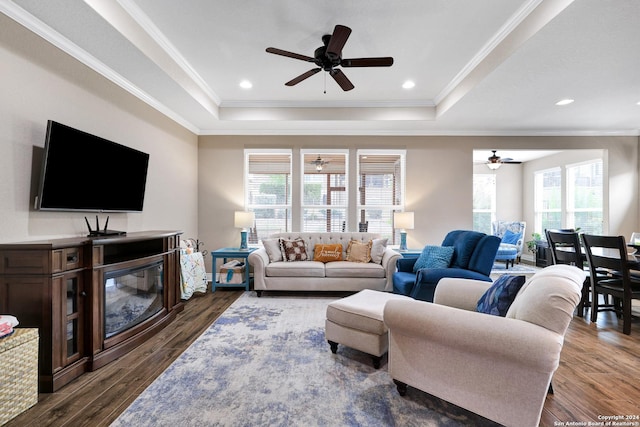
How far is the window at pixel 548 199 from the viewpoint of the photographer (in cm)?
682

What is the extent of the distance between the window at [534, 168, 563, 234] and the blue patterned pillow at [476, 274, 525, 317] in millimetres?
6751

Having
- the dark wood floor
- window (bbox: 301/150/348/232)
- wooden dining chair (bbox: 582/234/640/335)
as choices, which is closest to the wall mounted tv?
the dark wood floor

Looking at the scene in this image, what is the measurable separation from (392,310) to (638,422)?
1513 millimetres

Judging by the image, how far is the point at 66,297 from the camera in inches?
79.4

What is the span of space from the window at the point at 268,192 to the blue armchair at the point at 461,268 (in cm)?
249

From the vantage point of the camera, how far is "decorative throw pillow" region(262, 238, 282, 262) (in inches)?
169

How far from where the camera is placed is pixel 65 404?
1.79 meters

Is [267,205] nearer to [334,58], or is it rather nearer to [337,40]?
[334,58]

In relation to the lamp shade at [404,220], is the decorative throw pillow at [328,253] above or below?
below

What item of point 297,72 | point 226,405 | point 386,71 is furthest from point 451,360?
point 297,72

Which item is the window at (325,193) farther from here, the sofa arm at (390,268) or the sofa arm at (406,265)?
the sofa arm at (406,265)

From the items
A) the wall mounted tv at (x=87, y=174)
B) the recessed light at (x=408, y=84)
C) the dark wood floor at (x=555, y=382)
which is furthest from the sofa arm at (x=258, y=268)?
the recessed light at (x=408, y=84)

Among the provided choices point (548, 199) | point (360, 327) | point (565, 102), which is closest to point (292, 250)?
point (360, 327)

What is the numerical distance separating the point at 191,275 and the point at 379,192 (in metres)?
3.33
